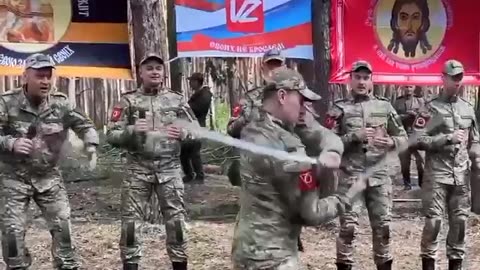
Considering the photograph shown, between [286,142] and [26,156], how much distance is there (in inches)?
128

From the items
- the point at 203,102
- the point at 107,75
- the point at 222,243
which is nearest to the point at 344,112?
the point at 222,243

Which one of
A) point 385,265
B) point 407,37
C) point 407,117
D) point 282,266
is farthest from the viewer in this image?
point 407,117

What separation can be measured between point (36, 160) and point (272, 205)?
309 centimetres

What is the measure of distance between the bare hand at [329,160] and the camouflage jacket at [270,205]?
13cm

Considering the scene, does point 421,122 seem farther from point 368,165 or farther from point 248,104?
point 248,104

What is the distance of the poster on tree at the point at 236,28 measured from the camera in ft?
32.4

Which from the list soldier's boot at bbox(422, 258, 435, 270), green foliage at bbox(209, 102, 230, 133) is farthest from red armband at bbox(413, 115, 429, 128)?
green foliage at bbox(209, 102, 230, 133)

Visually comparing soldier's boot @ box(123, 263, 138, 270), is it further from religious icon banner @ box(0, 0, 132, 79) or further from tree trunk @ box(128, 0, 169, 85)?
tree trunk @ box(128, 0, 169, 85)

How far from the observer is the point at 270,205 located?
471 centimetres

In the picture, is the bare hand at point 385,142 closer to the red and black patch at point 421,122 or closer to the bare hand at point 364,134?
the bare hand at point 364,134

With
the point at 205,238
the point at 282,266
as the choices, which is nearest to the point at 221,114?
the point at 205,238

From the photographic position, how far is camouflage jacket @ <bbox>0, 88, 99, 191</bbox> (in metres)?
7.07

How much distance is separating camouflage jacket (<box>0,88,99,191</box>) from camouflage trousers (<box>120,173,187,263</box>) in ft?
2.29

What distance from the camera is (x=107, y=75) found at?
9500 millimetres
